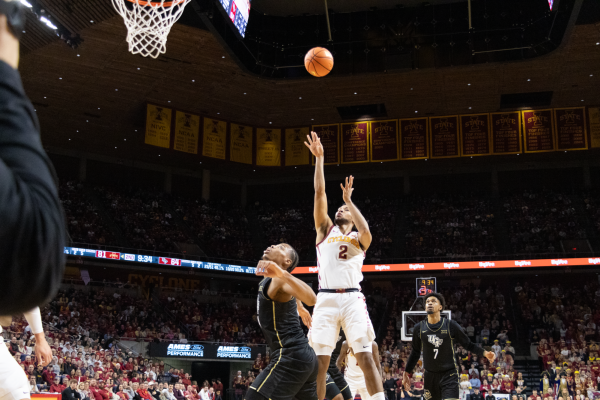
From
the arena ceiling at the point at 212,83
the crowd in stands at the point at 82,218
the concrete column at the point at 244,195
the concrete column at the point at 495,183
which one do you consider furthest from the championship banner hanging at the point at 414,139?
the crowd in stands at the point at 82,218

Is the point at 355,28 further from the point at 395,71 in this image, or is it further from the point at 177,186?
the point at 177,186

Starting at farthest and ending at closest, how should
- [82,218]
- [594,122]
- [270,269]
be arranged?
[82,218]
[594,122]
[270,269]

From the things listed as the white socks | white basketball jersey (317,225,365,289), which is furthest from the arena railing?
the white socks

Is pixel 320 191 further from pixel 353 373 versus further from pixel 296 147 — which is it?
pixel 296 147

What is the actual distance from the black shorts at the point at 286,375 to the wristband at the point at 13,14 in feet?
14.5

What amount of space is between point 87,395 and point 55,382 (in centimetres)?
111

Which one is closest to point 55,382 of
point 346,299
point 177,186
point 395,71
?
point 346,299

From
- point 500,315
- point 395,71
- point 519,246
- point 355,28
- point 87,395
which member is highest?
point 355,28

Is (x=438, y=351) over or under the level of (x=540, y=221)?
under

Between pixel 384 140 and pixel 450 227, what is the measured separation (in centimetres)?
769

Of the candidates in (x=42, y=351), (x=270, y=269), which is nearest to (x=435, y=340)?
(x=270, y=269)

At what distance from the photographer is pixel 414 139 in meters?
27.1

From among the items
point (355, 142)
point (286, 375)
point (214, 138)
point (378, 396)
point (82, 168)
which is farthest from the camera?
point (82, 168)

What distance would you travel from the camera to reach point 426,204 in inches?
1359
